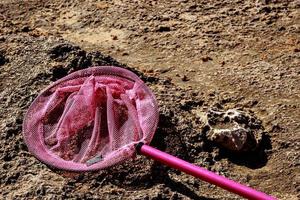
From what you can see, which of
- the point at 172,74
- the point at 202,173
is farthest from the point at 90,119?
the point at 172,74

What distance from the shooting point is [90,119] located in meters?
2.93

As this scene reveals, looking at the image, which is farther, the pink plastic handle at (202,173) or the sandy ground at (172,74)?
the sandy ground at (172,74)

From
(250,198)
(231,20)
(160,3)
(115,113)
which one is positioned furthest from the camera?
(160,3)

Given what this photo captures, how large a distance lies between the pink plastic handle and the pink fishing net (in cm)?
10

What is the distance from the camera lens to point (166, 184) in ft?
8.87

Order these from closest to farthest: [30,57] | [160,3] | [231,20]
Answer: [30,57], [231,20], [160,3]

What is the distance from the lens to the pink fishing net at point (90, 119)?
2764mm

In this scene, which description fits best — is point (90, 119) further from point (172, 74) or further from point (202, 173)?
point (172, 74)

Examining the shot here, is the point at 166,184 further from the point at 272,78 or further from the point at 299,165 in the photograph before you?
the point at 272,78

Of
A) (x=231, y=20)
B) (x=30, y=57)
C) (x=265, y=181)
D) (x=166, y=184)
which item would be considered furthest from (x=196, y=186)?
(x=231, y=20)

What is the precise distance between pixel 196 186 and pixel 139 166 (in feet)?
0.96

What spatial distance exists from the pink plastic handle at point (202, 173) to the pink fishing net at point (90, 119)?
101 millimetres

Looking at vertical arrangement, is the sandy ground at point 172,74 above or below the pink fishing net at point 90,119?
below

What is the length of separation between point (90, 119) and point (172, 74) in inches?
36.8
